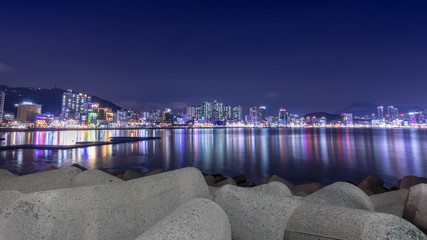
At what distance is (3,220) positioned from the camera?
3078 mm

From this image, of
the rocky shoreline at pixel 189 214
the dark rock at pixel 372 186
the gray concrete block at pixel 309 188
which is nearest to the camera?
the rocky shoreline at pixel 189 214

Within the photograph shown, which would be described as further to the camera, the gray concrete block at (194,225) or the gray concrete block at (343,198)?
the gray concrete block at (343,198)

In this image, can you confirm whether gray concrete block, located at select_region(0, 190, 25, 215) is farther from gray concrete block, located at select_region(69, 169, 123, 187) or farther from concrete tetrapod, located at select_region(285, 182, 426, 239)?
concrete tetrapod, located at select_region(285, 182, 426, 239)

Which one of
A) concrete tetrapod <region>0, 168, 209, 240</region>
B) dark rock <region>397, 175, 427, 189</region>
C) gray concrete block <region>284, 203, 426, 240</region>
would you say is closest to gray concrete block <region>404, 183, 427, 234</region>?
gray concrete block <region>284, 203, 426, 240</region>

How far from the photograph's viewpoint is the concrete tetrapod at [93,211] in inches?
122

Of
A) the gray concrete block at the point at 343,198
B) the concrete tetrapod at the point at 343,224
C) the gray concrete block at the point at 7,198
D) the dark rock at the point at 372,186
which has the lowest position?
the dark rock at the point at 372,186

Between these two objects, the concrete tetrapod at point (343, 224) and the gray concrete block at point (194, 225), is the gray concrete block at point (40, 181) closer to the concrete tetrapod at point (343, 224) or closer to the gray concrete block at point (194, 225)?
the gray concrete block at point (194, 225)

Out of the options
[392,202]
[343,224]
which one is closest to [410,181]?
[392,202]

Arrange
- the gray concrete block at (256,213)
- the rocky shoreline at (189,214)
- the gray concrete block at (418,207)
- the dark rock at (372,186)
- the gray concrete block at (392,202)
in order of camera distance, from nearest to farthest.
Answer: the rocky shoreline at (189,214)
the gray concrete block at (256,213)
the gray concrete block at (418,207)
the gray concrete block at (392,202)
the dark rock at (372,186)

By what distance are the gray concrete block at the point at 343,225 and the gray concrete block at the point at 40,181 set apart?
577 cm

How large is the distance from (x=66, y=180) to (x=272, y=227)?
18.1ft

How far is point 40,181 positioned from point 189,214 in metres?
5.08

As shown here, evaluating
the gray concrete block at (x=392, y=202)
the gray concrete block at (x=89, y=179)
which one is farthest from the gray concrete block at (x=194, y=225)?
the gray concrete block at (x=392, y=202)

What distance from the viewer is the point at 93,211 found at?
11.4 ft
